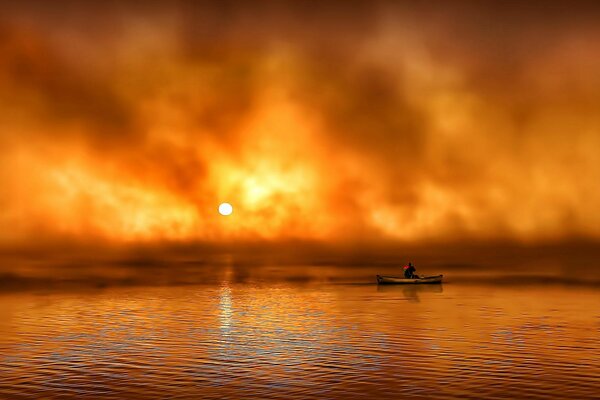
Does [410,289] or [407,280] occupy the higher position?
[407,280]

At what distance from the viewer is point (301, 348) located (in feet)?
→ 236

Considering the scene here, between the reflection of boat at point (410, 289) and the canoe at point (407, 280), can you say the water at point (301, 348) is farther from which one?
the canoe at point (407, 280)

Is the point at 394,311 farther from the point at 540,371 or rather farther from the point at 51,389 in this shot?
the point at 51,389

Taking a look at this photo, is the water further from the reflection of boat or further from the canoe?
the canoe

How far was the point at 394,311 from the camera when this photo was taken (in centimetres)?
10806

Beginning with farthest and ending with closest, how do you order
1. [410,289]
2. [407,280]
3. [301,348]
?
[407,280] < [410,289] < [301,348]

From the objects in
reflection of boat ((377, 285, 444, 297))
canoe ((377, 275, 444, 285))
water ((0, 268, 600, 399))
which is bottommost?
water ((0, 268, 600, 399))

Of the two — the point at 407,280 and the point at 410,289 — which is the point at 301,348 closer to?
the point at 410,289

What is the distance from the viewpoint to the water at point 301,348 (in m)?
54.2

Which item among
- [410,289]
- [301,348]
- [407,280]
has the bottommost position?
[301,348]

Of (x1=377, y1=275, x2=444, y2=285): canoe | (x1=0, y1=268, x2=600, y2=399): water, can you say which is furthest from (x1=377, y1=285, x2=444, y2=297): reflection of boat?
(x1=0, y1=268, x2=600, y2=399): water

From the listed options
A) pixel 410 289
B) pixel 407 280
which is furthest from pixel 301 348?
pixel 407 280

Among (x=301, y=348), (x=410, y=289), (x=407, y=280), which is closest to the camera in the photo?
(x=301, y=348)

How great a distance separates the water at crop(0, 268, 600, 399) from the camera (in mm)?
54188
